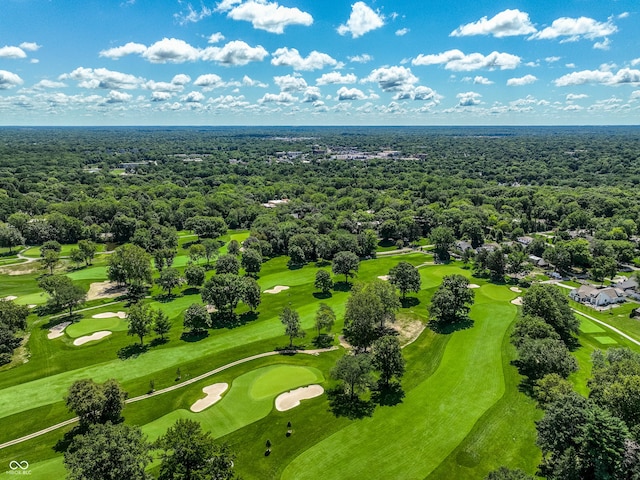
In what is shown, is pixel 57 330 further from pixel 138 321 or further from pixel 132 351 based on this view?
pixel 138 321

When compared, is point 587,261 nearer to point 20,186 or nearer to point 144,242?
point 144,242

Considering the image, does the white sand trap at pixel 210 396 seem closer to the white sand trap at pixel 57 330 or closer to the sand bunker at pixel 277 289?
the white sand trap at pixel 57 330

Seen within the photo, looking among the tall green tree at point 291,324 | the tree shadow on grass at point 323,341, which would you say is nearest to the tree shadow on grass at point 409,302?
the tree shadow on grass at point 323,341

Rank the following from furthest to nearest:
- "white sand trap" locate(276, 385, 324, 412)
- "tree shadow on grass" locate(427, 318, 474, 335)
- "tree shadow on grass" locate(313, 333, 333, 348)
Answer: "tree shadow on grass" locate(427, 318, 474, 335) → "tree shadow on grass" locate(313, 333, 333, 348) → "white sand trap" locate(276, 385, 324, 412)

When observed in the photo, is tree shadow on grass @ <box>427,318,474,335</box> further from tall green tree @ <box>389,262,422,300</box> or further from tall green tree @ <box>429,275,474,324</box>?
tall green tree @ <box>389,262,422,300</box>

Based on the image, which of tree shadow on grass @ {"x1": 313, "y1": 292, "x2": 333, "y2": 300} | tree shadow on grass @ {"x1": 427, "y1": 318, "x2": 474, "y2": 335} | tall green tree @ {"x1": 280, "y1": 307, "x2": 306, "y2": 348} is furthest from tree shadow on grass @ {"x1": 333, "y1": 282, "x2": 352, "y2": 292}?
tall green tree @ {"x1": 280, "y1": 307, "x2": 306, "y2": 348}

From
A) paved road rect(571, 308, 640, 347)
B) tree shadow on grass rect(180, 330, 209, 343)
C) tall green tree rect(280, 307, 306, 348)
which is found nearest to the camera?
tall green tree rect(280, 307, 306, 348)
